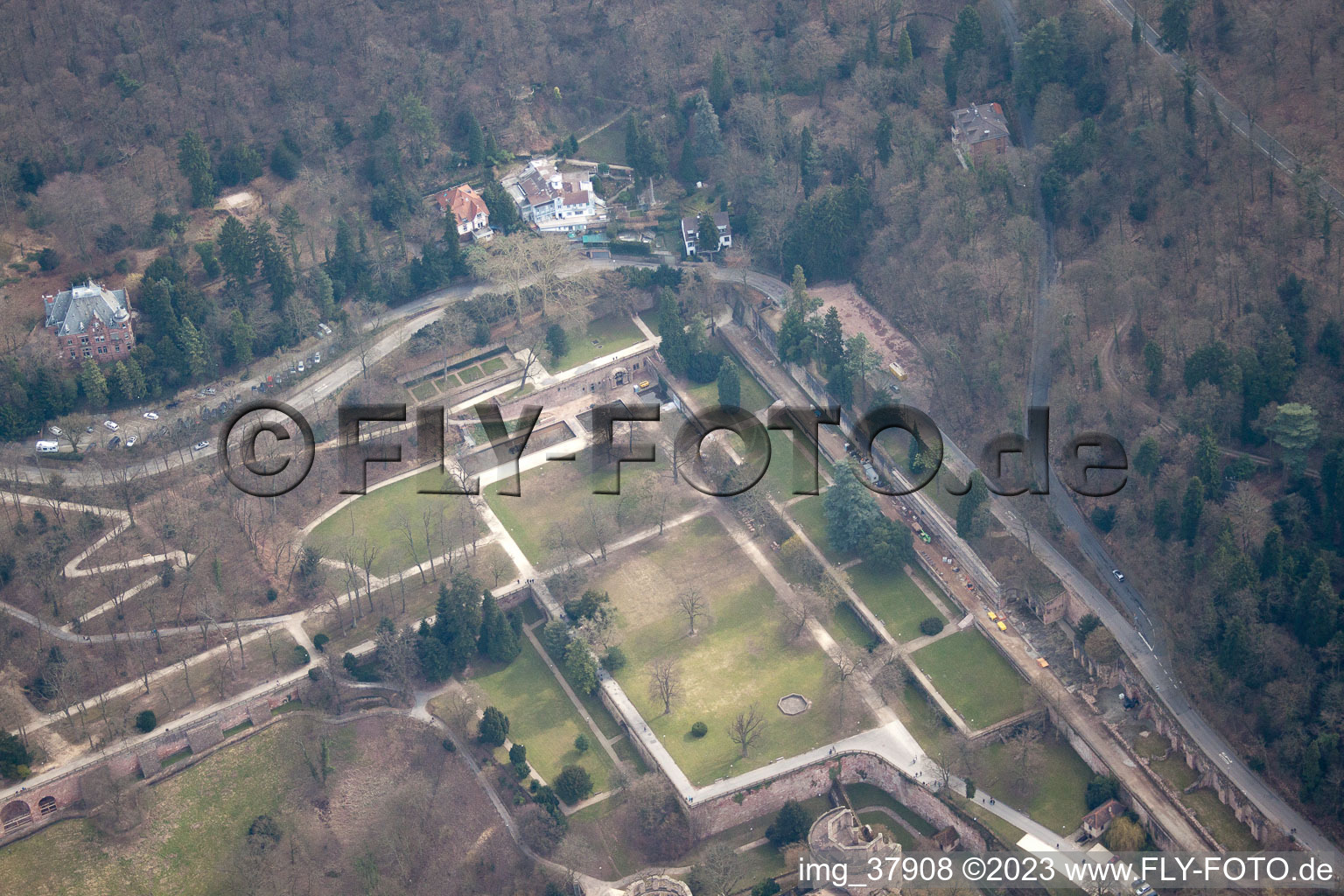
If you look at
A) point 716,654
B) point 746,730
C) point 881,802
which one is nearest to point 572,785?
point 746,730

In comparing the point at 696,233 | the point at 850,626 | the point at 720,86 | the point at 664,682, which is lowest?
the point at 850,626

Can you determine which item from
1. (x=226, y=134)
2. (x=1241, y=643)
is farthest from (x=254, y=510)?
(x=1241, y=643)

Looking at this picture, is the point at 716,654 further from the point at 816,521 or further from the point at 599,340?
the point at 599,340

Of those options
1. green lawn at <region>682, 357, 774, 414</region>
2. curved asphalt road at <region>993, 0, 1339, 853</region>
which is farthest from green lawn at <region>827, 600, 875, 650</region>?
green lawn at <region>682, 357, 774, 414</region>

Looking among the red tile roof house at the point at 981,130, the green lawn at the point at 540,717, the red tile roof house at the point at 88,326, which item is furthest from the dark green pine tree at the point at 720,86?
the green lawn at the point at 540,717

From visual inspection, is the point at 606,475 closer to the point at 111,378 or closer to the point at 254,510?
the point at 254,510

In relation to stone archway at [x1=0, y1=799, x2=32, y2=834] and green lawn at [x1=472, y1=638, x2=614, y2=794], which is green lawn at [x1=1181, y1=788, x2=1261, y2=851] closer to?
green lawn at [x1=472, y1=638, x2=614, y2=794]
